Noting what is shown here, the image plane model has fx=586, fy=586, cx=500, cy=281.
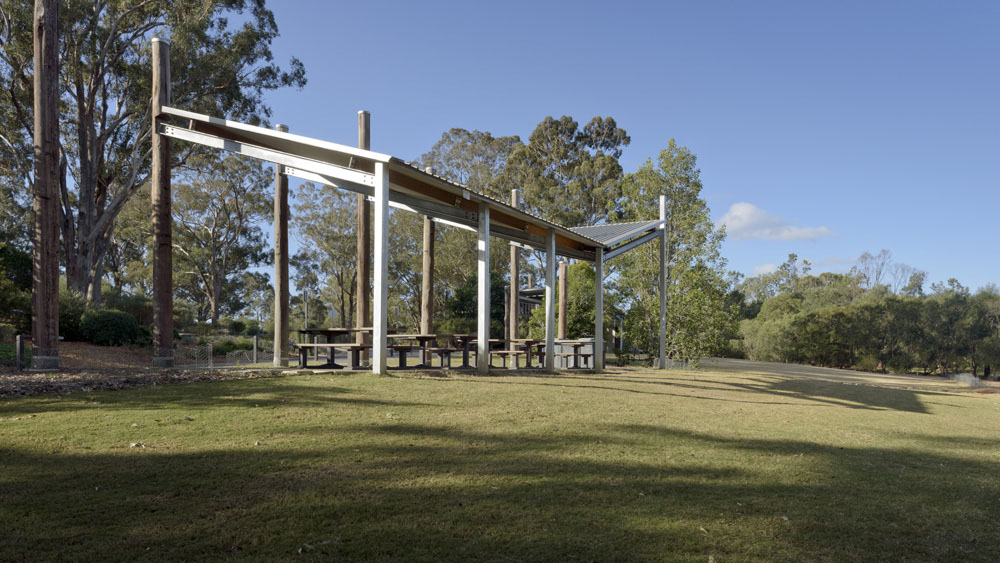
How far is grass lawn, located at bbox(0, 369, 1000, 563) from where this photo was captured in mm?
2768

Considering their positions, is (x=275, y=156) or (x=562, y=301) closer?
(x=275, y=156)

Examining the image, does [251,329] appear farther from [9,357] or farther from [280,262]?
[280,262]

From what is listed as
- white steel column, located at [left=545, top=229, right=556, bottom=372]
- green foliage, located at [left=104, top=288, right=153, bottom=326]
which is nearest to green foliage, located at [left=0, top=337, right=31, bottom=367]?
white steel column, located at [left=545, top=229, right=556, bottom=372]

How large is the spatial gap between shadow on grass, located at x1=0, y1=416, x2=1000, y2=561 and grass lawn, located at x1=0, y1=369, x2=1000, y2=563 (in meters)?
0.02

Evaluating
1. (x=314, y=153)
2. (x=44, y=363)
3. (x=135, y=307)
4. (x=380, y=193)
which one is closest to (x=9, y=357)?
(x=44, y=363)

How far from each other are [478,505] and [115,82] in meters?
22.7

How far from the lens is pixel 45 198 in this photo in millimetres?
9414

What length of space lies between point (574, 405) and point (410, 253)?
32.0m

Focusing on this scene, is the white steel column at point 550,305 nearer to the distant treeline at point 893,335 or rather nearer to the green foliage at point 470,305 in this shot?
the green foliage at point 470,305

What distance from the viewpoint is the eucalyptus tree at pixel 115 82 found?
17797mm

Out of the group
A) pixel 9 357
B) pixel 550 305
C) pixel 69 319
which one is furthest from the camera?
pixel 69 319

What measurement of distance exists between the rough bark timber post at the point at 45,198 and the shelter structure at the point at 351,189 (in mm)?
1449

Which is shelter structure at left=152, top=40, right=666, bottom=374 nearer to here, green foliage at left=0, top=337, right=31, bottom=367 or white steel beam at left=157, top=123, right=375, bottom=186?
white steel beam at left=157, top=123, right=375, bottom=186

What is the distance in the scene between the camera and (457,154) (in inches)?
1486
